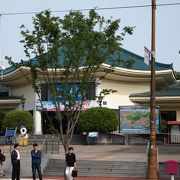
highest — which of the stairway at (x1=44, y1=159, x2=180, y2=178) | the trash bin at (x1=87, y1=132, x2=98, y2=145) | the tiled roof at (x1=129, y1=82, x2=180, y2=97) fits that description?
the tiled roof at (x1=129, y1=82, x2=180, y2=97)

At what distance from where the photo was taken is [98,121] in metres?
41.9

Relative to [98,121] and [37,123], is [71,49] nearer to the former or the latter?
[98,121]

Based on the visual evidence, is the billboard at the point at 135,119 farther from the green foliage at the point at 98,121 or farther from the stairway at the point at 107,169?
the stairway at the point at 107,169

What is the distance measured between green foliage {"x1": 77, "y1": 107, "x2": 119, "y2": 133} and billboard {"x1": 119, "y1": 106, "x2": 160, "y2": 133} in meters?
0.90

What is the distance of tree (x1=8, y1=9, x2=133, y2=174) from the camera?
1911cm

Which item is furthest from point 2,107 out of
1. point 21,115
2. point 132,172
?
point 132,172

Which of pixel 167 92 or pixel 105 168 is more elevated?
pixel 167 92

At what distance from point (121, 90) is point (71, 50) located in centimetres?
3059

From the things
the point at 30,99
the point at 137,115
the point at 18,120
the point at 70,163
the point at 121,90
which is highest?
the point at 121,90

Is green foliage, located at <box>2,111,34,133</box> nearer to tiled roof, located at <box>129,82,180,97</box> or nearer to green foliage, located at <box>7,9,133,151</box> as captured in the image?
tiled roof, located at <box>129,82,180,97</box>

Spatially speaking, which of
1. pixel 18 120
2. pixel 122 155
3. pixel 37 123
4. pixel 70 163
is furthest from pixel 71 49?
pixel 37 123

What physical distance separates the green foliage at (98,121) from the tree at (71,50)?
72.0 feet

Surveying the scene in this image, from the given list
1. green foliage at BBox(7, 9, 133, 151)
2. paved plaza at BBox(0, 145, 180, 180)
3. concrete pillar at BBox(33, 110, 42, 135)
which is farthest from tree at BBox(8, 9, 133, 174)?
concrete pillar at BBox(33, 110, 42, 135)

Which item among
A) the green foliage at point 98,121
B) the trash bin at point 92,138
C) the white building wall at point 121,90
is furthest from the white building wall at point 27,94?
the trash bin at point 92,138
